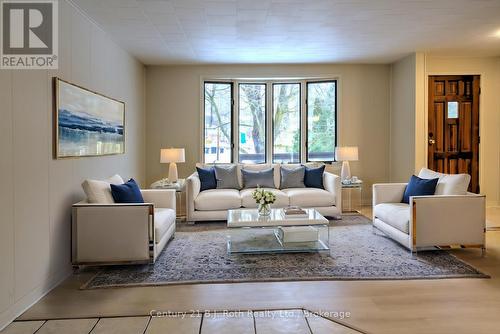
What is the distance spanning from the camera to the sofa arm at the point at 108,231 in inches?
134

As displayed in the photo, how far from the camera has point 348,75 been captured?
670 centimetres

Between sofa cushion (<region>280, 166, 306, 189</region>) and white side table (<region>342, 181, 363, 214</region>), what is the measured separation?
679 millimetres

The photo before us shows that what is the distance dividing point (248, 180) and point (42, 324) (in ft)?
12.4

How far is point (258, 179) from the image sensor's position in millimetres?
5887

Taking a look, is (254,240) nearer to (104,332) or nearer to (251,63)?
(104,332)

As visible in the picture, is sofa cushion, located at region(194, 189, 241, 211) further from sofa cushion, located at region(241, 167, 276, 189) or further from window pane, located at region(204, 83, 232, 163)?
window pane, located at region(204, 83, 232, 163)

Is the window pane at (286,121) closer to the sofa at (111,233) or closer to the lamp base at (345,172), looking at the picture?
the lamp base at (345,172)

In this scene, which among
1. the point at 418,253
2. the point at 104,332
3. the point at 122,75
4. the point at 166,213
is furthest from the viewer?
the point at 122,75

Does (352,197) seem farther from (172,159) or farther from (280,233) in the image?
(172,159)

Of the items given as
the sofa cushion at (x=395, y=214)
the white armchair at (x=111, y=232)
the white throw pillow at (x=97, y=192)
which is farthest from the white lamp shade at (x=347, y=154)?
the white throw pillow at (x=97, y=192)

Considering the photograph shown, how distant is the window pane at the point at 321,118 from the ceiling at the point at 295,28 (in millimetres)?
738

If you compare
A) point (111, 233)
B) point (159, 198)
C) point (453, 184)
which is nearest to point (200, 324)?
point (111, 233)

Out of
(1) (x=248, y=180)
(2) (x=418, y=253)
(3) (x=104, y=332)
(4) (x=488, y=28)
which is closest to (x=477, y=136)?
(4) (x=488, y=28)

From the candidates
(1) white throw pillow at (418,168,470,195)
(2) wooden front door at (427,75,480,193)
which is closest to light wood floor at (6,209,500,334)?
(1) white throw pillow at (418,168,470,195)
